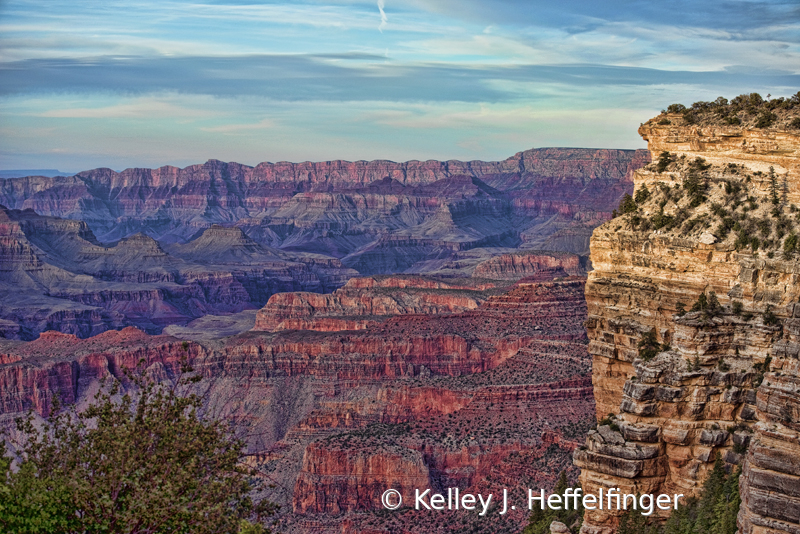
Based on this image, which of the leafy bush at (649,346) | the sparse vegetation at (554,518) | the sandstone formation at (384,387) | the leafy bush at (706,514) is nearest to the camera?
the leafy bush at (706,514)

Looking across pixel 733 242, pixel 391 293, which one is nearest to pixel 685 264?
pixel 733 242

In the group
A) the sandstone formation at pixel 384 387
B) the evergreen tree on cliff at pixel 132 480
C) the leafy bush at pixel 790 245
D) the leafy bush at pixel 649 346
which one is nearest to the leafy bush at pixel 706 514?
the leafy bush at pixel 649 346

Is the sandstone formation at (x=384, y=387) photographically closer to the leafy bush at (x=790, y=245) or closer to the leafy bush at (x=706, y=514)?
the leafy bush at (x=706, y=514)

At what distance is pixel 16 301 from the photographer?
184 m

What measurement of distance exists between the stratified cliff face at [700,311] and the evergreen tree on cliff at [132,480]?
9286mm

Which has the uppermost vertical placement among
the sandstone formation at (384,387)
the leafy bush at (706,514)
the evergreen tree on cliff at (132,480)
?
the evergreen tree on cliff at (132,480)

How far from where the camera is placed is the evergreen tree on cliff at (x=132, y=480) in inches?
920

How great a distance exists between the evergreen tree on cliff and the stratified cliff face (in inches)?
366

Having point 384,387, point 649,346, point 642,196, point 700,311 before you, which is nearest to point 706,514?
point 700,311

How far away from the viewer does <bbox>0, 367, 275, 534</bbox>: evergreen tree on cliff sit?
23.4 metres

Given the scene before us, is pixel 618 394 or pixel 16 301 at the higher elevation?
pixel 618 394

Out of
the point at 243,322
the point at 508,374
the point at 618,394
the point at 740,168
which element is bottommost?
the point at 243,322

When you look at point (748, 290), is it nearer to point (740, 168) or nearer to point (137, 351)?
point (740, 168)

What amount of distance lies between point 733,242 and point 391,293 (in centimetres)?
10477
